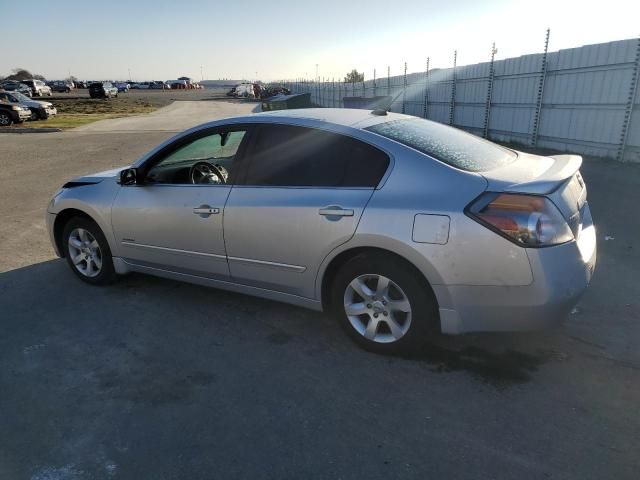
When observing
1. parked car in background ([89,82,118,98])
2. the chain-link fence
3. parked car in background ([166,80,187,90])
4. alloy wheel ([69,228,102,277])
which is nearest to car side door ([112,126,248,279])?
alloy wheel ([69,228,102,277])

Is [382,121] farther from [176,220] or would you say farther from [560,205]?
[176,220]

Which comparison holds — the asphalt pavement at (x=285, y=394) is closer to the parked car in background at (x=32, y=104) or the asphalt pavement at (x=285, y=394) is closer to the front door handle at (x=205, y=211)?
the front door handle at (x=205, y=211)

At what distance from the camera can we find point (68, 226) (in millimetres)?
4789

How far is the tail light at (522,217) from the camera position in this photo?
281 centimetres

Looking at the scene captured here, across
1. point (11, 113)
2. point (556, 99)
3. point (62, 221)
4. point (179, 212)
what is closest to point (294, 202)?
point (179, 212)

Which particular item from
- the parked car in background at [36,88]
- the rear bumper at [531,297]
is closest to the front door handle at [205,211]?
the rear bumper at [531,297]

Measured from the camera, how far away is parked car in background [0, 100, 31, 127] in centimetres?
2438

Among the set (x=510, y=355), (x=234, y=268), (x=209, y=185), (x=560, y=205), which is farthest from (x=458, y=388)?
(x=209, y=185)

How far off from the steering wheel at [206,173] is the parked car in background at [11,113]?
984 inches

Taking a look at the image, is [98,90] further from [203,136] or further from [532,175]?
[532,175]

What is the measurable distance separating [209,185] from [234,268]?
0.69 meters

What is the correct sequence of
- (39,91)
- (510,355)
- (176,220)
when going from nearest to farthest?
(510,355), (176,220), (39,91)

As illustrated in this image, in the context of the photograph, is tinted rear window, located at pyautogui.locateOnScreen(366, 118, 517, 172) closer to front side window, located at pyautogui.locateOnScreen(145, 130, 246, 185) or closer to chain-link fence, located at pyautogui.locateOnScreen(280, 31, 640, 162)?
front side window, located at pyautogui.locateOnScreen(145, 130, 246, 185)

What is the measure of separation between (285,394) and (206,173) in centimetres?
245
